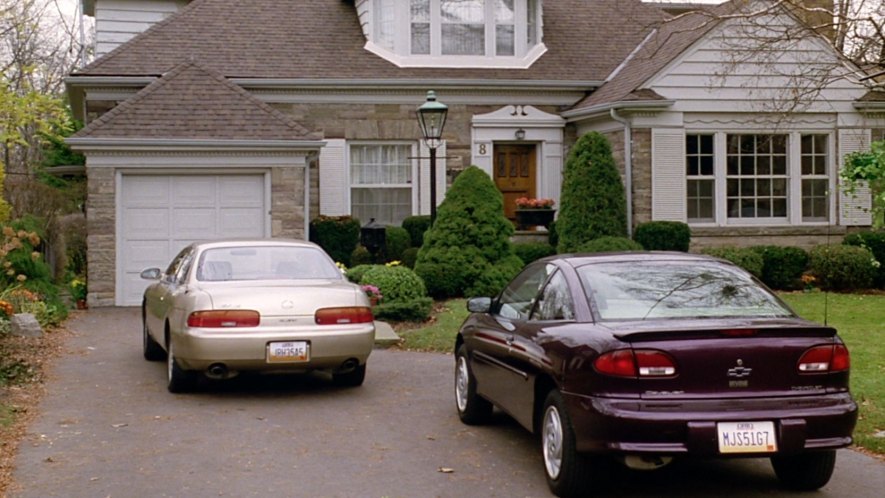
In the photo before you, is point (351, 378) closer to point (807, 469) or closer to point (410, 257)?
point (807, 469)

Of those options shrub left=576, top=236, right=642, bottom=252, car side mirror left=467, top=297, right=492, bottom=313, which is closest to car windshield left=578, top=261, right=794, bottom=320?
car side mirror left=467, top=297, right=492, bottom=313

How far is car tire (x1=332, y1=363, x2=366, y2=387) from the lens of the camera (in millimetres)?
10190

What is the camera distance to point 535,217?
69.4 ft

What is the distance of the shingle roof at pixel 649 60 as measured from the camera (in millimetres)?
19531

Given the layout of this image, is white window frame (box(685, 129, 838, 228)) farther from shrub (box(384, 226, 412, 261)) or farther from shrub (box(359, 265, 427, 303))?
shrub (box(359, 265, 427, 303))

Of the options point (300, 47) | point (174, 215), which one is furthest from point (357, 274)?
point (300, 47)

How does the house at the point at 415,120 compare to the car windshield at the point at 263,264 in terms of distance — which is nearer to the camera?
the car windshield at the point at 263,264

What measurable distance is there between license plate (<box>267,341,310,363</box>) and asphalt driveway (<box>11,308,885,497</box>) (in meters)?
0.43

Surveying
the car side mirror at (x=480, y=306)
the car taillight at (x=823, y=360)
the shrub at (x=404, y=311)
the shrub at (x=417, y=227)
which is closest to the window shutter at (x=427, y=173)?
the shrub at (x=417, y=227)

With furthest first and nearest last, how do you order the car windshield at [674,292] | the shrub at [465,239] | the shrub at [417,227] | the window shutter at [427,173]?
the window shutter at [427,173], the shrub at [417,227], the shrub at [465,239], the car windshield at [674,292]

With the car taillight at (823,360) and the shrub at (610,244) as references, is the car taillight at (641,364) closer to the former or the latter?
the car taillight at (823,360)

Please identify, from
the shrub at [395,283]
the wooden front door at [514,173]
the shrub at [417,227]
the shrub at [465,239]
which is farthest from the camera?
the wooden front door at [514,173]

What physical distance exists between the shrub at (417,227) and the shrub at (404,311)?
576 cm

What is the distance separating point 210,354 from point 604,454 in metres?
4.43
